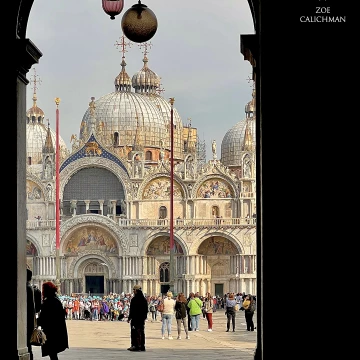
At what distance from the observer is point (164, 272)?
71.7 m

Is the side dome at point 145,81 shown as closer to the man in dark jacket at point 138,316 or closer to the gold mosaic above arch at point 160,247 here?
the gold mosaic above arch at point 160,247

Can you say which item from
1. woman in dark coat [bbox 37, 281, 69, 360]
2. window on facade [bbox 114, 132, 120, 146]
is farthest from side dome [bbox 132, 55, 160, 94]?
woman in dark coat [bbox 37, 281, 69, 360]

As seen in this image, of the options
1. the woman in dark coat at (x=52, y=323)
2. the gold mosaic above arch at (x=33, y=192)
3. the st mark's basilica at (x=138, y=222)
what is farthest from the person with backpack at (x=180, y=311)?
the gold mosaic above arch at (x=33, y=192)

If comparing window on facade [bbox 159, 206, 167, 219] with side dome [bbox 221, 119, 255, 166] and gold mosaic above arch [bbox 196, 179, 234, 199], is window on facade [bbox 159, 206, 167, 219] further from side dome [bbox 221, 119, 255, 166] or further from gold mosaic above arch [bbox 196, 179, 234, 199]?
side dome [bbox 221, 119, 255, 166]

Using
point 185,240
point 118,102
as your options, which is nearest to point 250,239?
point 185,240

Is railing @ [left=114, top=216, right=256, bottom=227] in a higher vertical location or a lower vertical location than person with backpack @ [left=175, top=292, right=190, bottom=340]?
higher

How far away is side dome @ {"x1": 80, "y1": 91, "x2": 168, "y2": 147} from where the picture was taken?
272 feet

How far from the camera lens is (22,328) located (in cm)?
1232

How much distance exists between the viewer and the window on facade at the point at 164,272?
7144cm

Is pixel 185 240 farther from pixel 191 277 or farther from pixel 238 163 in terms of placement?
pixel 238 163

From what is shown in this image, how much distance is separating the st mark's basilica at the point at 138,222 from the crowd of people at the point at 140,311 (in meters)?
2.88

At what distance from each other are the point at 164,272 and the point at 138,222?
3401mm
